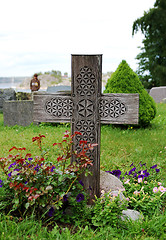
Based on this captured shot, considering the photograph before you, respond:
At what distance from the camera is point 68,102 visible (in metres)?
2.73

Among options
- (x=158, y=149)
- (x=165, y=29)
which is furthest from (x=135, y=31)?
(x=158, y=149)

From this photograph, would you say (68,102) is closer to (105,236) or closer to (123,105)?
(123,105)

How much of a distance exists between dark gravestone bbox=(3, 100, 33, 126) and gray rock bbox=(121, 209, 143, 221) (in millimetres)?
5410

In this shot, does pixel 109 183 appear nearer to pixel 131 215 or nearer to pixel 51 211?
pixel 131 215

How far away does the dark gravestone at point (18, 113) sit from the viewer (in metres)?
7.51

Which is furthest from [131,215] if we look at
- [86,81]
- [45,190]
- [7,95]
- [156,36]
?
[156,36]

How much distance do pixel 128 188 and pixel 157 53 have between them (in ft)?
73.7

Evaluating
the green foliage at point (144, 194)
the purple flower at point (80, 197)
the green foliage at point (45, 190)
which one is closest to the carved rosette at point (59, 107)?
the green foliage at point (45, 190)

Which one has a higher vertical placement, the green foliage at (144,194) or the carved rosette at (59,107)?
the carved rosette at (59,107)

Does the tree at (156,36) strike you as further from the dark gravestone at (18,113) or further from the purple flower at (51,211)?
the purple flower at (51,211)

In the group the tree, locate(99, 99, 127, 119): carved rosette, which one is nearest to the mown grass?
Result: locate(99, 99, 127, 119): carved rosette

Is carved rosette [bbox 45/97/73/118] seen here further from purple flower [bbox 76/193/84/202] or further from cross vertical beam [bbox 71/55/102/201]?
purple flower [bbox 76/193/84/202]

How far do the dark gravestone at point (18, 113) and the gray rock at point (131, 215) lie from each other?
17.8ft

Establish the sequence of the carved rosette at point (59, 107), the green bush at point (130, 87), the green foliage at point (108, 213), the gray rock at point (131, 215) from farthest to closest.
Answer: the green bush at point (130, 87)
the carved rosette at point (59, 107)
the gray rock at point (131, 215)
the green foliage at point (108, 213)
